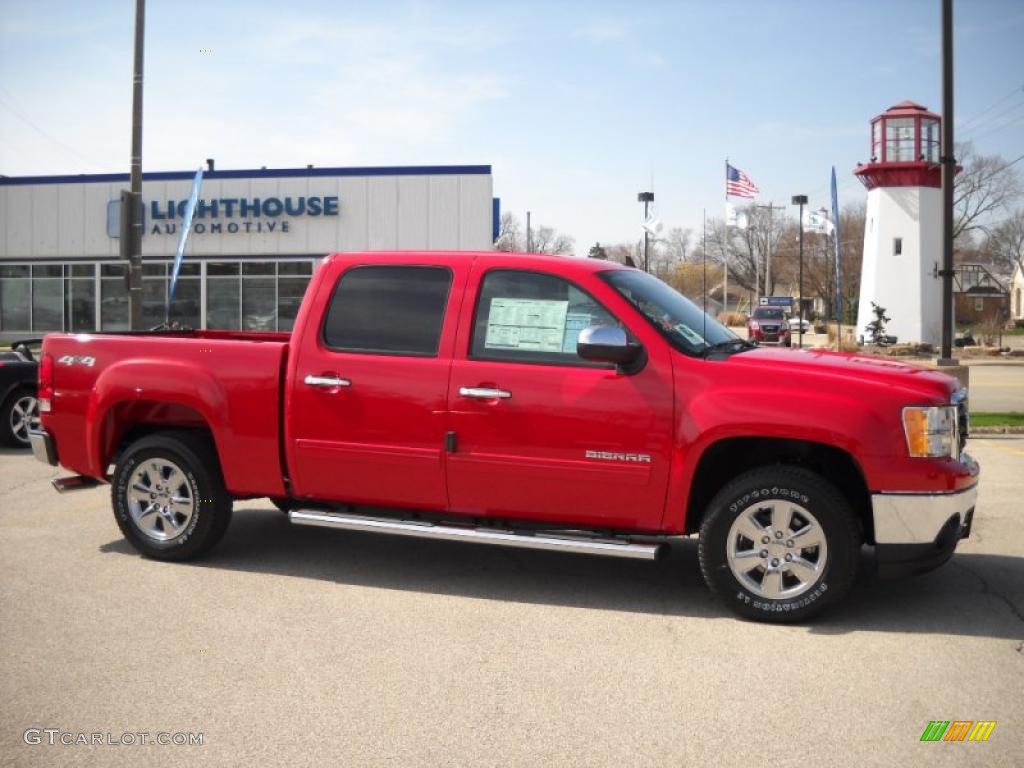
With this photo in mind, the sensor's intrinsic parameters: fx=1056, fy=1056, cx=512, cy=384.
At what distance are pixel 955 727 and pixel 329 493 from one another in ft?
11.9

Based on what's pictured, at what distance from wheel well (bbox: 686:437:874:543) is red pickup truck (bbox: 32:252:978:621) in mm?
16

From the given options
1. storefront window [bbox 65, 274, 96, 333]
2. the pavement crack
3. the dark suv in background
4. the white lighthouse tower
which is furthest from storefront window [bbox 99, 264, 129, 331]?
the pavement crack

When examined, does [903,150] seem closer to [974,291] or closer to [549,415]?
[549,415]

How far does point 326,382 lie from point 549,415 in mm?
1370

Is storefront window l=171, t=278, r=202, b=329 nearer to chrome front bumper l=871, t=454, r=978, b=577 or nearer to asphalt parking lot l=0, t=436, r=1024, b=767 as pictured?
asphalt parking lot l=0, t=436, r=1024, b=767

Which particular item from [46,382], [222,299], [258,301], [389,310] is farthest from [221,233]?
[389,310]

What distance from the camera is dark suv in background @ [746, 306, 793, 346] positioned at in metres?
45.7

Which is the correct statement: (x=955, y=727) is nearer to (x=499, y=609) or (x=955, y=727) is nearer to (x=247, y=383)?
(x=499, y=609)

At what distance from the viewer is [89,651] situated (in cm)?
497

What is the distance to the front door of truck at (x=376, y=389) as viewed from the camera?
6.02 metres

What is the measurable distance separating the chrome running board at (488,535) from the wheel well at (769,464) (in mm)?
401

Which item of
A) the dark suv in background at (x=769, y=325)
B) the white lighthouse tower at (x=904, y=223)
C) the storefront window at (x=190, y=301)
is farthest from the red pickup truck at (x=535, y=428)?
the white lighthouse tower at (x=904, y=223)

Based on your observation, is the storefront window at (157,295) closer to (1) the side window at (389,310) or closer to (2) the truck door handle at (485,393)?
(1) the side window at (389,310)

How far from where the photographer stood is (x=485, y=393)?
5.86 m
